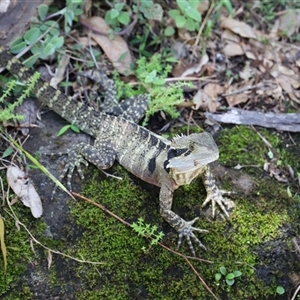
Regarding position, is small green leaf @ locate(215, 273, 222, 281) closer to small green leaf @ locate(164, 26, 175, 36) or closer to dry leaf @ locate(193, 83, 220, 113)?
dry leaf @ locate(193, 83, 220, 113)

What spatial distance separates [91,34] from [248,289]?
345 centimetres

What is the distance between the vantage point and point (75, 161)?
4961 millimetres

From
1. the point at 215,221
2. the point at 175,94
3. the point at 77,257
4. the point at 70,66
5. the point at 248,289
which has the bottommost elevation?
the point at 248,289

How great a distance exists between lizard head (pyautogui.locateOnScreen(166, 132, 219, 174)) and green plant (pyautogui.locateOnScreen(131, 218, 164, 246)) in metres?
0.56

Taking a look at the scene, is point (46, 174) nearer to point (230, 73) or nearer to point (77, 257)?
point (77, 257)

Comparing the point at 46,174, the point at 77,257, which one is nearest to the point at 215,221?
the point at 77,257

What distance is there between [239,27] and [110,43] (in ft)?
6.07

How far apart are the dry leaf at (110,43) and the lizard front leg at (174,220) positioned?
1868mm

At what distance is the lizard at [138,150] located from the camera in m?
4.53

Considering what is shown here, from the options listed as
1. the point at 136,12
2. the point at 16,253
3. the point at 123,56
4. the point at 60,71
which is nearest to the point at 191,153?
the point at 16,253

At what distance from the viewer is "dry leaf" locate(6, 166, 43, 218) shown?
4594mm

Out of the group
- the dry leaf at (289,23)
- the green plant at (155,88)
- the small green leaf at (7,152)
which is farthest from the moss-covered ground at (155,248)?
the dry leaf at (289,23)

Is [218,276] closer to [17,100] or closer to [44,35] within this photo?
[17,100]

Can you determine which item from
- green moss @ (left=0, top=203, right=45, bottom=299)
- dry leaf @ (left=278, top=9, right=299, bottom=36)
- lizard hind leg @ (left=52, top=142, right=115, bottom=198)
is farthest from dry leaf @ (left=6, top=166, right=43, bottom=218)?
dry leaf @ (left=278, top=9, right=299, bottom=36)
